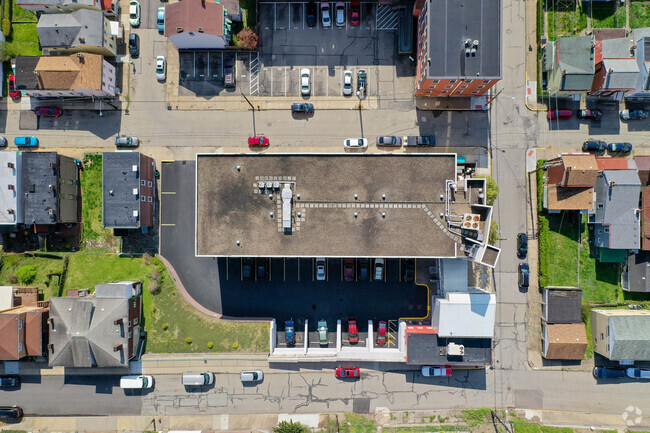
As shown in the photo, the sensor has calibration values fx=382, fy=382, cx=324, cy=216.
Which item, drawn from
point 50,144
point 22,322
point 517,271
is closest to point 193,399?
point 22,322

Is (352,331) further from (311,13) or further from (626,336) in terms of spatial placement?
(311,13)

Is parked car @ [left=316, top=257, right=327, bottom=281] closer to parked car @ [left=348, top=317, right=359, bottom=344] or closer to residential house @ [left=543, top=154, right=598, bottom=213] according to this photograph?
parked car @ [left=348, top=317, right=359, bottom=344]

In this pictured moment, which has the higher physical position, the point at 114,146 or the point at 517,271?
the point at 114,146

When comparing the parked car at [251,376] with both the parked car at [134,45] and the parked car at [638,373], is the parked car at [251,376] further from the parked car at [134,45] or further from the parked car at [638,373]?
the parked car at [638,373]

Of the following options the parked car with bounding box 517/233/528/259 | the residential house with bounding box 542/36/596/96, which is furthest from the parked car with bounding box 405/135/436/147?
the parked car with bounding box 517/233/528/259

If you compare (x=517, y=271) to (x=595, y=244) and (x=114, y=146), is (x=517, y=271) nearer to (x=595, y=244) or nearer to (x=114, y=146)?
(x=595, y=244)

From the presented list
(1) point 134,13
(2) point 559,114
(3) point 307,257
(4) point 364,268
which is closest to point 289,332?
(3) point 307,257
